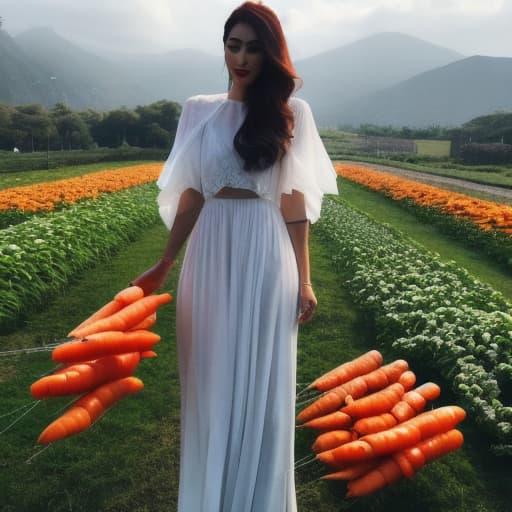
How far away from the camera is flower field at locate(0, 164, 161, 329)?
623cm

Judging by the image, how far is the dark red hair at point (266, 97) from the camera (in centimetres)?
228

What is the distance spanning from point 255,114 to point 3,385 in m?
3.46

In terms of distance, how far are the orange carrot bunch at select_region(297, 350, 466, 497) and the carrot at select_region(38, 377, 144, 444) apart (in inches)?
50.6

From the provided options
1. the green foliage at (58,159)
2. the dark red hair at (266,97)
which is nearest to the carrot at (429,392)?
the dark red hair at (266,97)

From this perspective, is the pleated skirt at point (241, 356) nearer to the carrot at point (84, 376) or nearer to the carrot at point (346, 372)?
the carrot at point (84, 376)

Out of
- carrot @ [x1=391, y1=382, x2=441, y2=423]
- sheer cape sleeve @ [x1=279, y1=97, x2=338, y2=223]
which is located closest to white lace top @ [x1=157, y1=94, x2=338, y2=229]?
sheer cape sleeve @ [x1=279, y1=97, x2=338, y2=223]

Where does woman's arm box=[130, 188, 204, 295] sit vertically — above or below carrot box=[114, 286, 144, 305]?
above

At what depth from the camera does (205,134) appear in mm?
2424

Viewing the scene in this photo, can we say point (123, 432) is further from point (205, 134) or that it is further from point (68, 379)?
point (205, 134)

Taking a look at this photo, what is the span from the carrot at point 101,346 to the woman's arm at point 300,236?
0.89 metres

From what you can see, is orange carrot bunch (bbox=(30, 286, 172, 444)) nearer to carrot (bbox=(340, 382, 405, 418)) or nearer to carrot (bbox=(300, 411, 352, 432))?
carrot (bbox=(300, 411, 352, 432))

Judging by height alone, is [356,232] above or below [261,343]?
below

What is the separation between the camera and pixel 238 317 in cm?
242

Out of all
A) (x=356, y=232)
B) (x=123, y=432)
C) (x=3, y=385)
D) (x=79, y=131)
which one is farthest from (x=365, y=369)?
(x=79, y=131)
